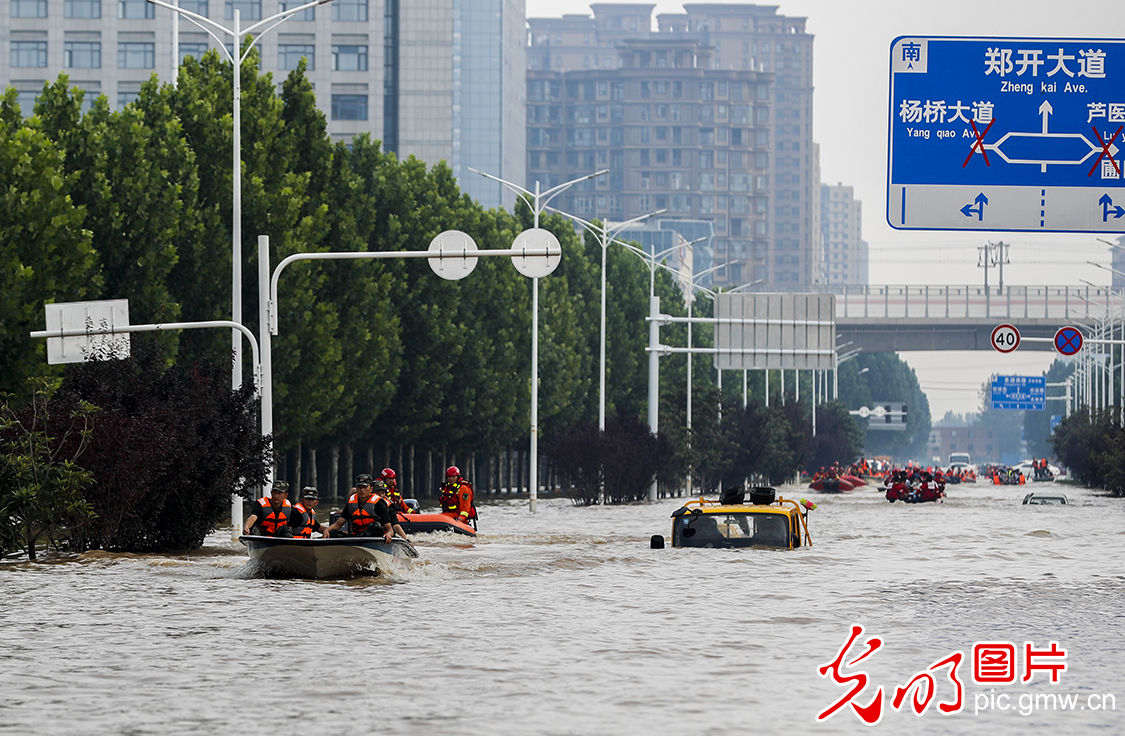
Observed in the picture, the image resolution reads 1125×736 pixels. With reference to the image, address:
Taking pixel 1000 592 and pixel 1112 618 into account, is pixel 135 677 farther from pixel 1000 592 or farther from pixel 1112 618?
pixel 1000 592

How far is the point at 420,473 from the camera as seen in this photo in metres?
76.0

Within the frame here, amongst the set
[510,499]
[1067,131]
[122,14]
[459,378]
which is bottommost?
[510,499]

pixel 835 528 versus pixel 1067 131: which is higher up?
pixel 1067 131

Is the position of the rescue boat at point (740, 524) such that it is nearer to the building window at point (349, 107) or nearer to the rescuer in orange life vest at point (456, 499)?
the rescuer in orange life vest at point (456, 499)

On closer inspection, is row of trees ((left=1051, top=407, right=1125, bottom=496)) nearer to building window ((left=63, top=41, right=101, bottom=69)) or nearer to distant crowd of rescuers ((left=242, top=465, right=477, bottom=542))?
distant crowd of rescuers ((left=242, top=465, right=477, bottom=542))

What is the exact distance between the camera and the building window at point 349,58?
112938mm

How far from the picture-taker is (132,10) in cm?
11331

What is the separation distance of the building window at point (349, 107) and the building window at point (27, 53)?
55.3 feet

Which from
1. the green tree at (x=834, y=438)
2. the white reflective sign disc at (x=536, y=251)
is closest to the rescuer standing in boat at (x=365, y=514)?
the white reflective sign disc at (x=536, y=251)

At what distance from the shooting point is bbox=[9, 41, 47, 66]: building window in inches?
4437

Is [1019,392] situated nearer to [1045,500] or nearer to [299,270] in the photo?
[1045,500]

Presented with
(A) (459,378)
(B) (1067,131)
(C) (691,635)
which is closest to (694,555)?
(B) (1067,131)

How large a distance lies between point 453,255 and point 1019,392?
10627 cm

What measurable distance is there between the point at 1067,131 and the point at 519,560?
1124 centimetres
